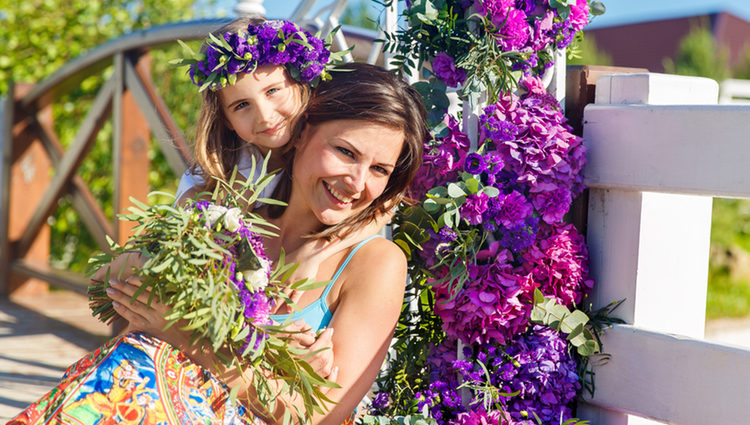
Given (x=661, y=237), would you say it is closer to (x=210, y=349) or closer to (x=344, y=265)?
(x=344, y=265)


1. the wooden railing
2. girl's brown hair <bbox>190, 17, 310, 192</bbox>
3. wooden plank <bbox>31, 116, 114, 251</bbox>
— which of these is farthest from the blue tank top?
wooden plank <bbox>31, 116, 114, 251</bbox>

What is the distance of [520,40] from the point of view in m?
1.79

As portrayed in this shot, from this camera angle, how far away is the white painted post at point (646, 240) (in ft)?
5.79

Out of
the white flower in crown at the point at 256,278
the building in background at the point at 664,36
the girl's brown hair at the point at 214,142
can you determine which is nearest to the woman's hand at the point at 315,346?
the white flower in crown at the point at 256,278

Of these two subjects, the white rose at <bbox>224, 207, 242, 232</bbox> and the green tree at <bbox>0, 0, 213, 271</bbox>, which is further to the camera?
the green tree at <bbox>0, 0, 213, 271</bbox>

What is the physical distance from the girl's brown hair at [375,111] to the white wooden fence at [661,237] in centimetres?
43

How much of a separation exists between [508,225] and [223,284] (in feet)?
2.26

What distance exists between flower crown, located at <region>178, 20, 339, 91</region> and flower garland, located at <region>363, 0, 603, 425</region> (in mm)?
267

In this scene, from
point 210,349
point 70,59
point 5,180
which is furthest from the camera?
point 70,59

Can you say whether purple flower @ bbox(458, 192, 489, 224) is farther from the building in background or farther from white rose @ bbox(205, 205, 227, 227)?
the building in background

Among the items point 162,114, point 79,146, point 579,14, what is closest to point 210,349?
point 579,14

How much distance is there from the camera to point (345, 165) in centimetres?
187

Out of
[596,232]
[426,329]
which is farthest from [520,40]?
[426,329]

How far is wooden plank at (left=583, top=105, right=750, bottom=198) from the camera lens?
159cm
